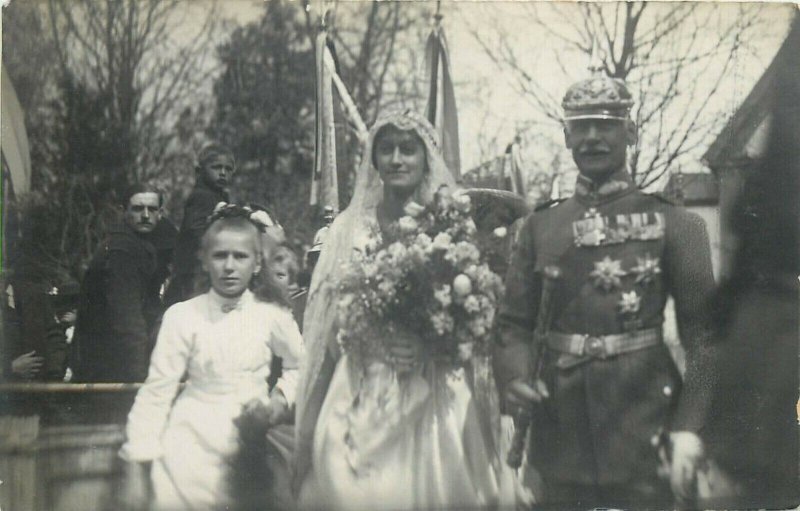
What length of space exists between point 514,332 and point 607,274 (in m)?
0.58

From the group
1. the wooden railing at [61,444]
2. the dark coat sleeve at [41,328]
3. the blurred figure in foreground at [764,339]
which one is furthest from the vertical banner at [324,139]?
the blurred figure in foreground at [764,339]

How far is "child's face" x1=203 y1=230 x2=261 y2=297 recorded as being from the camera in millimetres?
5172

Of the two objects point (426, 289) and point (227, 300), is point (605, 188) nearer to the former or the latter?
point (426, 289)

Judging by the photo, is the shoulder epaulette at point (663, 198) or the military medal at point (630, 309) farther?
the shoulder epaulette at point (663, 198)

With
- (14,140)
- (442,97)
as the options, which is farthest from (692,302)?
(14,140)

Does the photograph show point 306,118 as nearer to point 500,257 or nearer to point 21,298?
point 500,257

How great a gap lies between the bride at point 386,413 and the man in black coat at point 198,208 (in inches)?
25.6

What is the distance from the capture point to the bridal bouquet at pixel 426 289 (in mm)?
5043

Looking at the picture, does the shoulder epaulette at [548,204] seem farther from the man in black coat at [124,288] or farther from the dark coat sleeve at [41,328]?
the dark coat sleeve at [41,328]

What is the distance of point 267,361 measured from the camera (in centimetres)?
517

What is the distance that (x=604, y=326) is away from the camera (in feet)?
16.8

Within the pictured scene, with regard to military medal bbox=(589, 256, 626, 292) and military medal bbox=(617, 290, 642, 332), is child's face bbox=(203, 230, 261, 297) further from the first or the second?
military medal bbox=(617, 290, 642, 332)

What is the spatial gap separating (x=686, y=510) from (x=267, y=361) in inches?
95.9

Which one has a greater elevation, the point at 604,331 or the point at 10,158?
the point at 10,158
